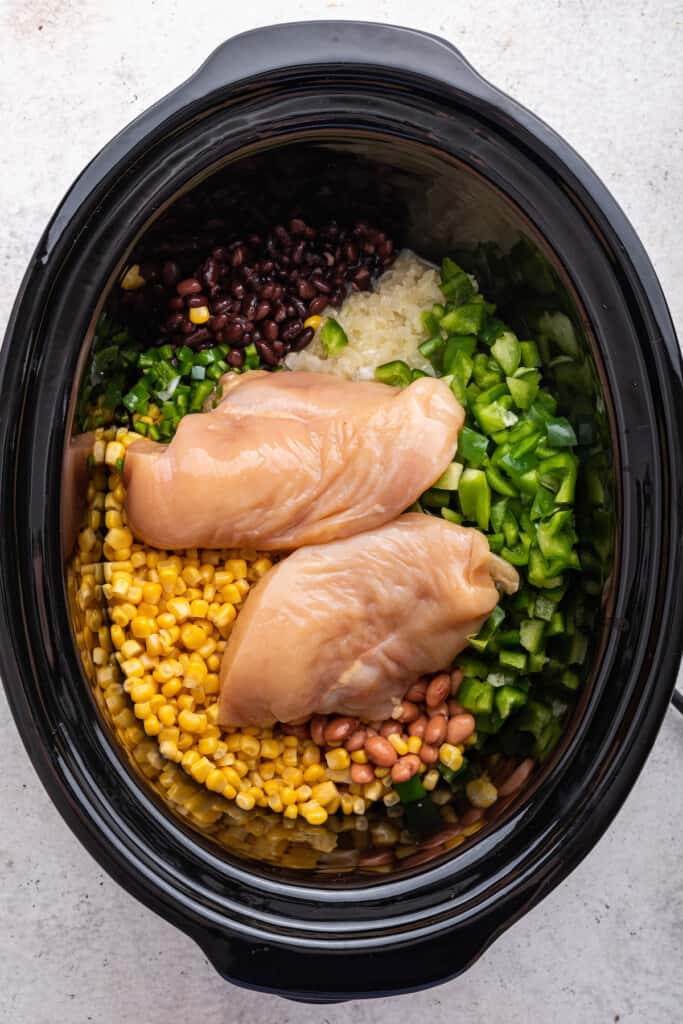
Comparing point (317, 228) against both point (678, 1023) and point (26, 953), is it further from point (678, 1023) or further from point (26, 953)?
point (678, 1023)

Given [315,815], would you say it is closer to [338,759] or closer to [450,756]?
[338,759]

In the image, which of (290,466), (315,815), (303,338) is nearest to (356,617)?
(290,466)

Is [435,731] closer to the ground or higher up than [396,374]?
closer to the ground

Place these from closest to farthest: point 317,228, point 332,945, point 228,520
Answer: point 332,945
point 228,520
point 317,228

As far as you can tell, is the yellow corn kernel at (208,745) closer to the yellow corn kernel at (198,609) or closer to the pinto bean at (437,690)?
the yellow corn kernel at (198,609)

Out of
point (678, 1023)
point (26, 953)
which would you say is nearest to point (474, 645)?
point (678, 1023)

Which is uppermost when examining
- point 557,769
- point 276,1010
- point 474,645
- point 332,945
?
point 474,645

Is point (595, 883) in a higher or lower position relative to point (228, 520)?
lower
